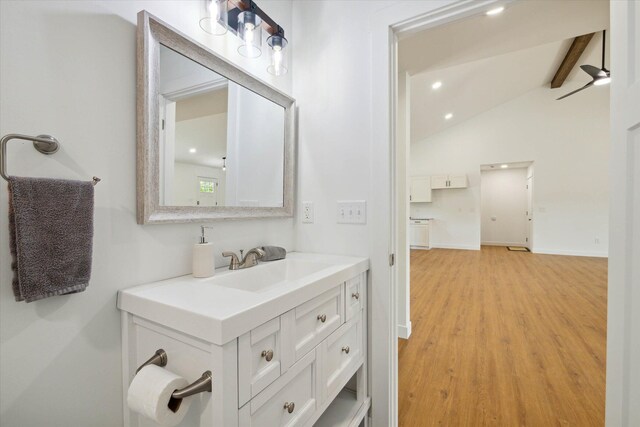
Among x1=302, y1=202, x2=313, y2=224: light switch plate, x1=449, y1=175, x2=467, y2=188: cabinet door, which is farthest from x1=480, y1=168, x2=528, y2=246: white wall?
x1=302, y1=202, x2=313, y2=224: light switch plate

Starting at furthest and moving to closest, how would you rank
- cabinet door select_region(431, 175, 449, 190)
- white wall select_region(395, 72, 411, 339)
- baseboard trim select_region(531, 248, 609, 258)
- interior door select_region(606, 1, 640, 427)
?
cabinet door select_region(431, 175, 449, 190)
baseboard trim select_region(531, 248, 609, 258)
white wall select_region(395, 72, 411, 339)
interior door select_region(606, 1, 640, 427)

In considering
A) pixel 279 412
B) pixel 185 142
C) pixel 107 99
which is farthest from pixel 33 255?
pixel 279 412

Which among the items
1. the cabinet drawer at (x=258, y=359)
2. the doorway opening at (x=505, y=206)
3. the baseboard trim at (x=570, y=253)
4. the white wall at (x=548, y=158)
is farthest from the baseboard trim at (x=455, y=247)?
the cabinet drawer at (x=258, y=359)

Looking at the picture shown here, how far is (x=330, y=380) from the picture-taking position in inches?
41.3

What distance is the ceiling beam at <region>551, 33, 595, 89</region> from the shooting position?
4431mm

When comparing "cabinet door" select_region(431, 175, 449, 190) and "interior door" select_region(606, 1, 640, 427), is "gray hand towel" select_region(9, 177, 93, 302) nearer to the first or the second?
"interior door" select_region(606, 1, 640, 427)

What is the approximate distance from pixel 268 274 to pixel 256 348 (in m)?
0.58

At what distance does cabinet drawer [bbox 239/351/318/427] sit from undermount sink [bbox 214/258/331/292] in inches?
12.9

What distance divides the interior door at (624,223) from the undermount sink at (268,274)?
987 millimetres

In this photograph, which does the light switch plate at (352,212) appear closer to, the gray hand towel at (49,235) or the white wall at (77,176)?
the white wall at (77,176)

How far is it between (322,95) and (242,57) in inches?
18.6

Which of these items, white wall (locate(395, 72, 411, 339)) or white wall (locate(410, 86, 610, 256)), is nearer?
white wall (locate(395, 72, 411, 339))

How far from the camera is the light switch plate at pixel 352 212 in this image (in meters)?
1.43

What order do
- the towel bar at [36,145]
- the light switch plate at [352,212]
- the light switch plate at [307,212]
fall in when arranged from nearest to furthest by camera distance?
the towel bar at [36,145], the light switch plate at [352,212], the light switch plate at [307,212]
